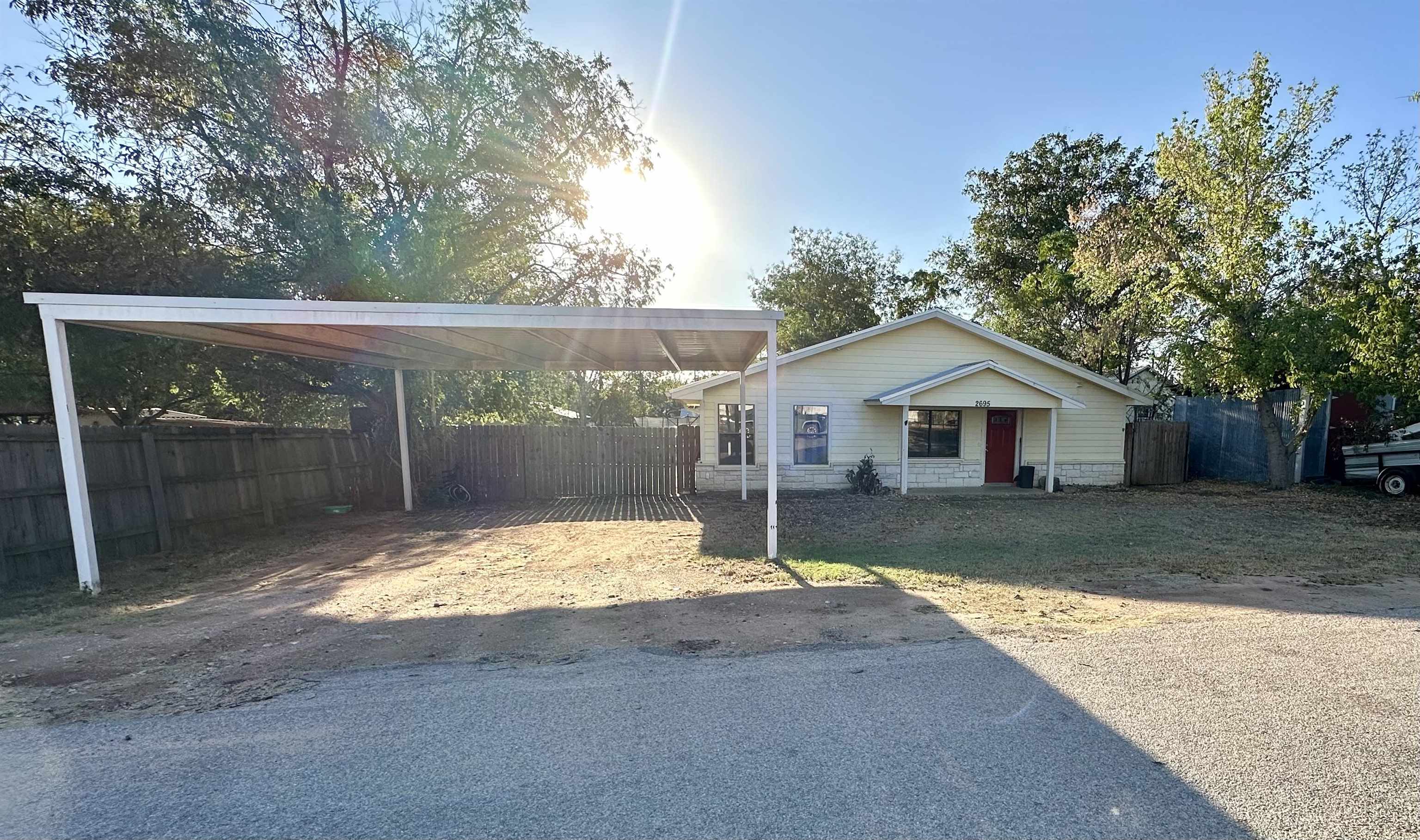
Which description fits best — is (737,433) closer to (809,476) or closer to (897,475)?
(809,476)

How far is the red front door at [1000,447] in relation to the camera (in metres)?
13.7

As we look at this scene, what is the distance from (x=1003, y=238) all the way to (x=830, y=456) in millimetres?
14273

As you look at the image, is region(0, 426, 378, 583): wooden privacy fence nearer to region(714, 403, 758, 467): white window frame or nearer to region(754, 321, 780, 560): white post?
region(754, 321, 780, 560): white post

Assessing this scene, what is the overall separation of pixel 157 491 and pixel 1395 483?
856 inches

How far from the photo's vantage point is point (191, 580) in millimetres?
5984

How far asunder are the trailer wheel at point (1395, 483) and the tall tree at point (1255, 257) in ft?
4.75

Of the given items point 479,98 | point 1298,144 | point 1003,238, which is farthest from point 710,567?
point 1003,238

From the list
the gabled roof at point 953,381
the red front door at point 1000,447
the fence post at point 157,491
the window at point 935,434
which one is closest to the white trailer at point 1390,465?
the gabled roof at point 953,381

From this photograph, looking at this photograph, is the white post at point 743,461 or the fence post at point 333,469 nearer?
the fence post at point 333,469

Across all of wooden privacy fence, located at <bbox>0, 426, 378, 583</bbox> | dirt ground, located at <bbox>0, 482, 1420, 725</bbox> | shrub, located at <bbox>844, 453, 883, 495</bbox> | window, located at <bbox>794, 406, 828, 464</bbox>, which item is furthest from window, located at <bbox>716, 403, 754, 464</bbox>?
wooden privacy fence, located at <bbox>0, 426, 378, 583</bbox>

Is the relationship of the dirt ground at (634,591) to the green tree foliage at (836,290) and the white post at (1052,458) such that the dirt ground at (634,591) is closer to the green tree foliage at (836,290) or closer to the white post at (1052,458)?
the white post at (1052,458)

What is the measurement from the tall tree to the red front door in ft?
13.6

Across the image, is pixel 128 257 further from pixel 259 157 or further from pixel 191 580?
pixel 191 580

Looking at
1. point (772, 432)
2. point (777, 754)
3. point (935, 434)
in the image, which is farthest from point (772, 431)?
point (935, 434)
